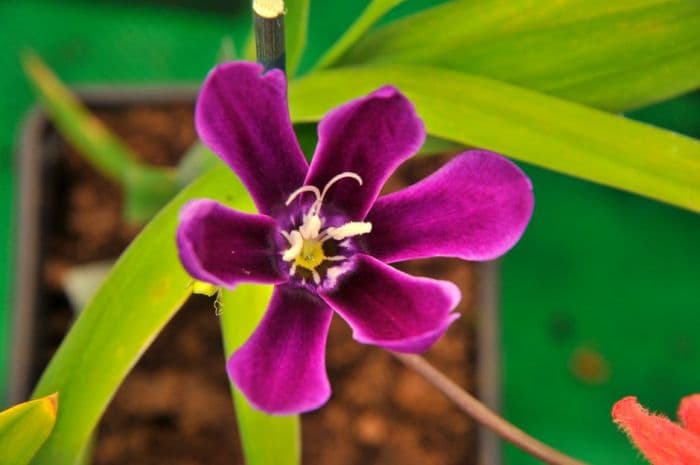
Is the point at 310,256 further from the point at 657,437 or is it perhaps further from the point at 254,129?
the point at 657,437

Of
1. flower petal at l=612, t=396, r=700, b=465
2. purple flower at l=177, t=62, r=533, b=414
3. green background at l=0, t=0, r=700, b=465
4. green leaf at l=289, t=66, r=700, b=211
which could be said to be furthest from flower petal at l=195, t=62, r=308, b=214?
green background at l=0, t=0, r=700, b=465

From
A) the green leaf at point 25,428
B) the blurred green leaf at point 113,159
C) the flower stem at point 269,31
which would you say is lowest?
the blurred green leaf at point 113,159

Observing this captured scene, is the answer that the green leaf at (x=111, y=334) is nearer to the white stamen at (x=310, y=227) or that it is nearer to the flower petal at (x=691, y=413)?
the white stamen at (x=310, y=227)

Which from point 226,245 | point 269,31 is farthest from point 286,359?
point 269,31

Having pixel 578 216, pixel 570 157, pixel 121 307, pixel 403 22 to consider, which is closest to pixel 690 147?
pixel 570 157

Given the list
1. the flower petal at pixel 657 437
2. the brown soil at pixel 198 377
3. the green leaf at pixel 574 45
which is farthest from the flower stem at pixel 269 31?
the brown soil at pixel 198 377

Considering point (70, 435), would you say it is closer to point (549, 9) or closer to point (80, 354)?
point (80, 354)

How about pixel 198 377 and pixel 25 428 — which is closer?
pixel 25 428

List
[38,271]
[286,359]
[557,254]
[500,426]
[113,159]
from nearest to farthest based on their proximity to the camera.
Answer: [286,359] < [500,426] < [113,159] < [38,271] < [557,254]

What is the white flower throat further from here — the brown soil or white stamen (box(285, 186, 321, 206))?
the brown soil
